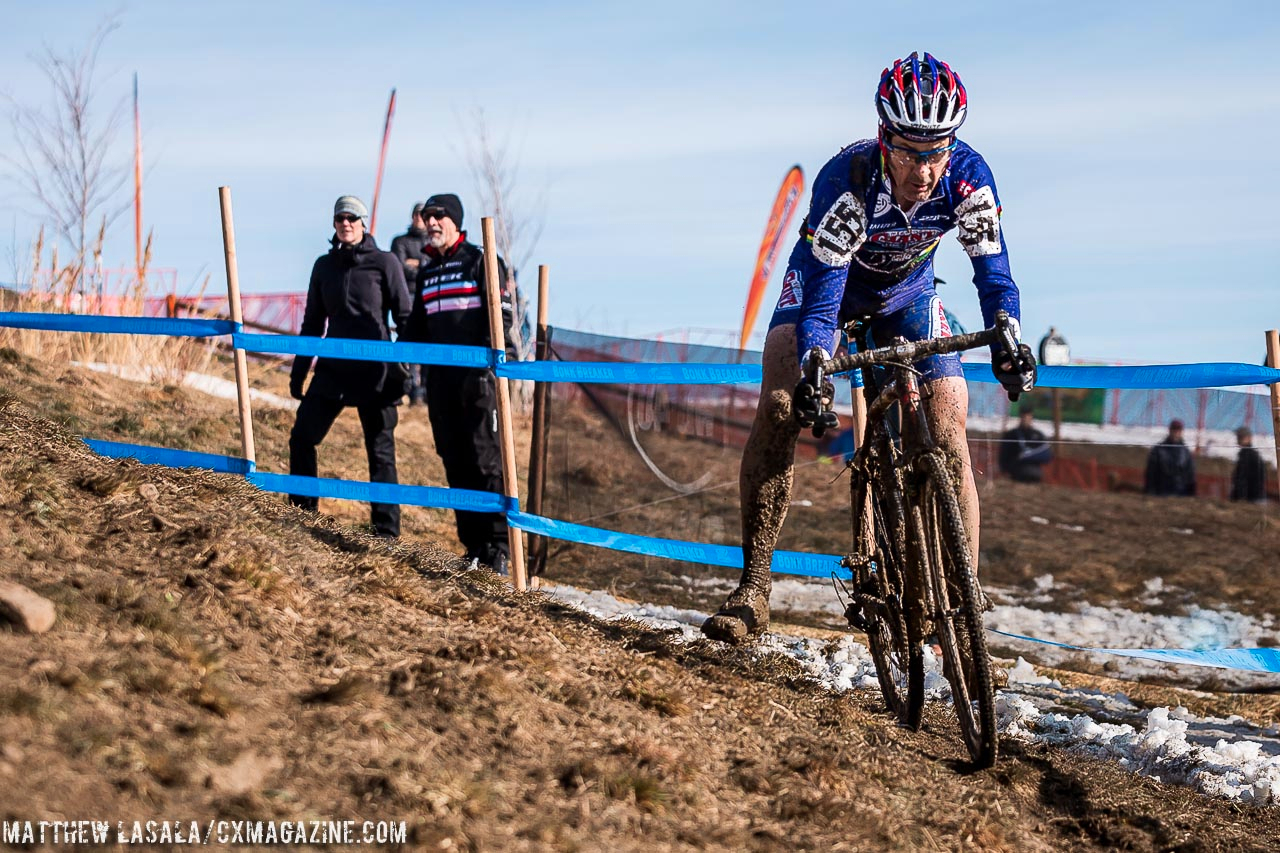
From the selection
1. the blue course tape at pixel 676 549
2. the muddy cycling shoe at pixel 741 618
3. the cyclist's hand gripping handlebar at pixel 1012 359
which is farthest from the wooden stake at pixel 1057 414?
the cyclist's hand gripping handlebar at pixel 1012 359

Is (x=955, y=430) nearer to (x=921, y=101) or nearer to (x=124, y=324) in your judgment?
(x=921, y=101)

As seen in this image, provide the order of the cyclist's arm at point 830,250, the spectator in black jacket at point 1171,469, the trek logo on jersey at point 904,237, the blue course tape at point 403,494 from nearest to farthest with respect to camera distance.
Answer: the cyclist's arm at point 830,250, the trek logo on jersey at point 904,237, the blue course tape at point 403,494, the spectator in black jacket at point 1171,469

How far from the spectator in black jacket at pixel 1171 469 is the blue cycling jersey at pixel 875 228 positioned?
37.5ft

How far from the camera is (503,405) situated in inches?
306

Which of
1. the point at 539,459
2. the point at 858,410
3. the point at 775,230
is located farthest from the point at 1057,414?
the point at 858,410

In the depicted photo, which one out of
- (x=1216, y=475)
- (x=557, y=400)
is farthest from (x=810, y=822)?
(x=1216, y=475)

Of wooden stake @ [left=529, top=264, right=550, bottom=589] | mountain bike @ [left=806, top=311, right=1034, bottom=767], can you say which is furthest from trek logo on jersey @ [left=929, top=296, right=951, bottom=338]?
wooden stake @ [left=529, top=264, right=550, bottom=589]

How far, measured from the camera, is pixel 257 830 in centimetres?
269

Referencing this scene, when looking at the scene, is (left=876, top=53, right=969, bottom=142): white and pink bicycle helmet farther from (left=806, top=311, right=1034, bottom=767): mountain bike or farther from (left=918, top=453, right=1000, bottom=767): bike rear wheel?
(left=918, top=453, right=1000, bottom=767): bike rear wheel

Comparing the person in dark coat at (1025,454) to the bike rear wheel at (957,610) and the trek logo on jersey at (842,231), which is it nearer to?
the trek logo on jersey at (842,231)

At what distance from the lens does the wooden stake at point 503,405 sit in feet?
25.3

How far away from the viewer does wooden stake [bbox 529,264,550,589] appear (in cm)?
947

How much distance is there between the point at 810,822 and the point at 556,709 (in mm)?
808

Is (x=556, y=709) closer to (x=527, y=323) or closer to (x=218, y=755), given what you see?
(x=218, y=755)
